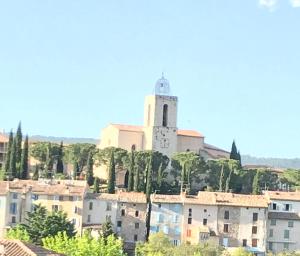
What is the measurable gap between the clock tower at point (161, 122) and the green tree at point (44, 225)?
36.3m

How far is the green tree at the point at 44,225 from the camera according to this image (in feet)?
186

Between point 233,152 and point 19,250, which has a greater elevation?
point 233,152

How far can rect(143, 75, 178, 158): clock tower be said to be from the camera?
9575cm

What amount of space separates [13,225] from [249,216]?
59.6 feet

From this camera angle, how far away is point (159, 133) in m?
96.4

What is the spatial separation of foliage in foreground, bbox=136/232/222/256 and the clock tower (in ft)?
108

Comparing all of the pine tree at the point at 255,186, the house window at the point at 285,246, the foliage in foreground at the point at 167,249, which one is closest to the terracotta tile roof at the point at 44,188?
the foliage in foreground at the point at 167,249

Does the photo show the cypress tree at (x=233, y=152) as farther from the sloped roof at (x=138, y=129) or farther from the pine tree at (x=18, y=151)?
the pine tree at (x=18, y=151)

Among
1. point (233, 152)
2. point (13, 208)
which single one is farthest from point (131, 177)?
point (233, 152)

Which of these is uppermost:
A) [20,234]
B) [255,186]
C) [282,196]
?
[255,186]

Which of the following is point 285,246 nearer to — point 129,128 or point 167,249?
point 167,249

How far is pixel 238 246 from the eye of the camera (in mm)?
67375

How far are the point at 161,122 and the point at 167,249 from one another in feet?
135

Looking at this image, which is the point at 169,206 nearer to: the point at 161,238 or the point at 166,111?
the point at 161,238
